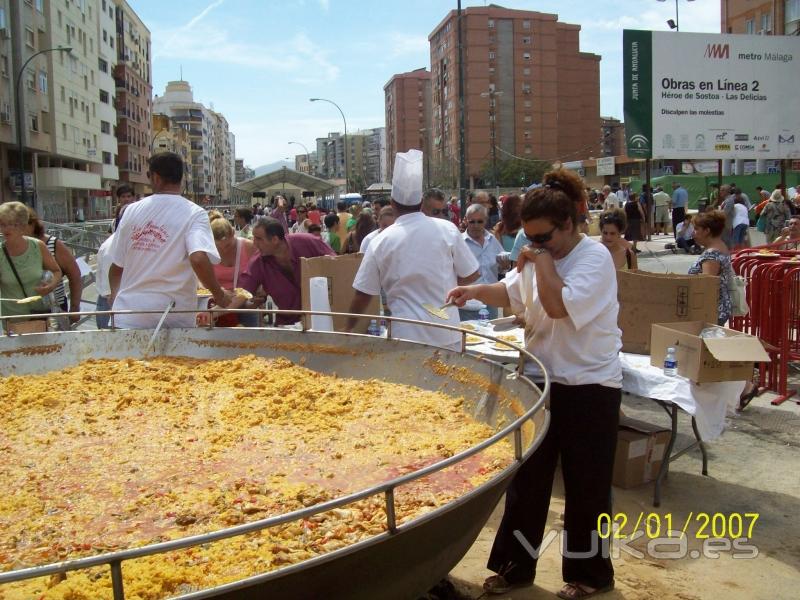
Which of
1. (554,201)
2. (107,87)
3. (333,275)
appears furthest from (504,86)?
(554,201)

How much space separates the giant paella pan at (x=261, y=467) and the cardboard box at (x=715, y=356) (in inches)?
72.0

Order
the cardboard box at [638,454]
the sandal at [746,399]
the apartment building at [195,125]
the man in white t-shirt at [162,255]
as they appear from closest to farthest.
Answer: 1. the man in white t-shirt at [162,255]
2. the cardboard box at [638,454]
3. the sandal at [746,399]
4. the apartment building at [195,125]

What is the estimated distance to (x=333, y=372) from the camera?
338cm

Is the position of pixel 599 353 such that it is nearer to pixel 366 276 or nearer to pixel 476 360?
pixel 476 360

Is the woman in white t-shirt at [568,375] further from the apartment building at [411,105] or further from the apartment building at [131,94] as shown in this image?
the apartment building at [411,105]

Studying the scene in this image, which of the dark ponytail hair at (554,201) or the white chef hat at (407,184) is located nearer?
the dark ponytail hair at (554,201)

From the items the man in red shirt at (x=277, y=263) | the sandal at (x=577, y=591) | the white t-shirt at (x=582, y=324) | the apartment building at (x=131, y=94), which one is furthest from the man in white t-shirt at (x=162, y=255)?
the apartment building at (x=131, y=94)

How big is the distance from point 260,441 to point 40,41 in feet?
162

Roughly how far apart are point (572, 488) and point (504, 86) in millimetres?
101613

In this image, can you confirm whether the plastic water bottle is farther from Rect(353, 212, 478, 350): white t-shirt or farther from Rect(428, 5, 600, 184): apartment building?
Rect(428, 5, 600, 184): apartment building

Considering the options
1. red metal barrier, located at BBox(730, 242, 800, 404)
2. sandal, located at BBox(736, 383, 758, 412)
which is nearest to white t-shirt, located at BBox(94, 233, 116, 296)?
sandal, located at BBox(736, 383, 758, 412)

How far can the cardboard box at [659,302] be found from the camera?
16.4 ft

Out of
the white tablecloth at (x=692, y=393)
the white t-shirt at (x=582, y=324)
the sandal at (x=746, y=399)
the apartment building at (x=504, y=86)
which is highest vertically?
the apartment building at (x=504, y=86)

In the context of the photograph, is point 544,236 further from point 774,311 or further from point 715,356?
point 774,311
